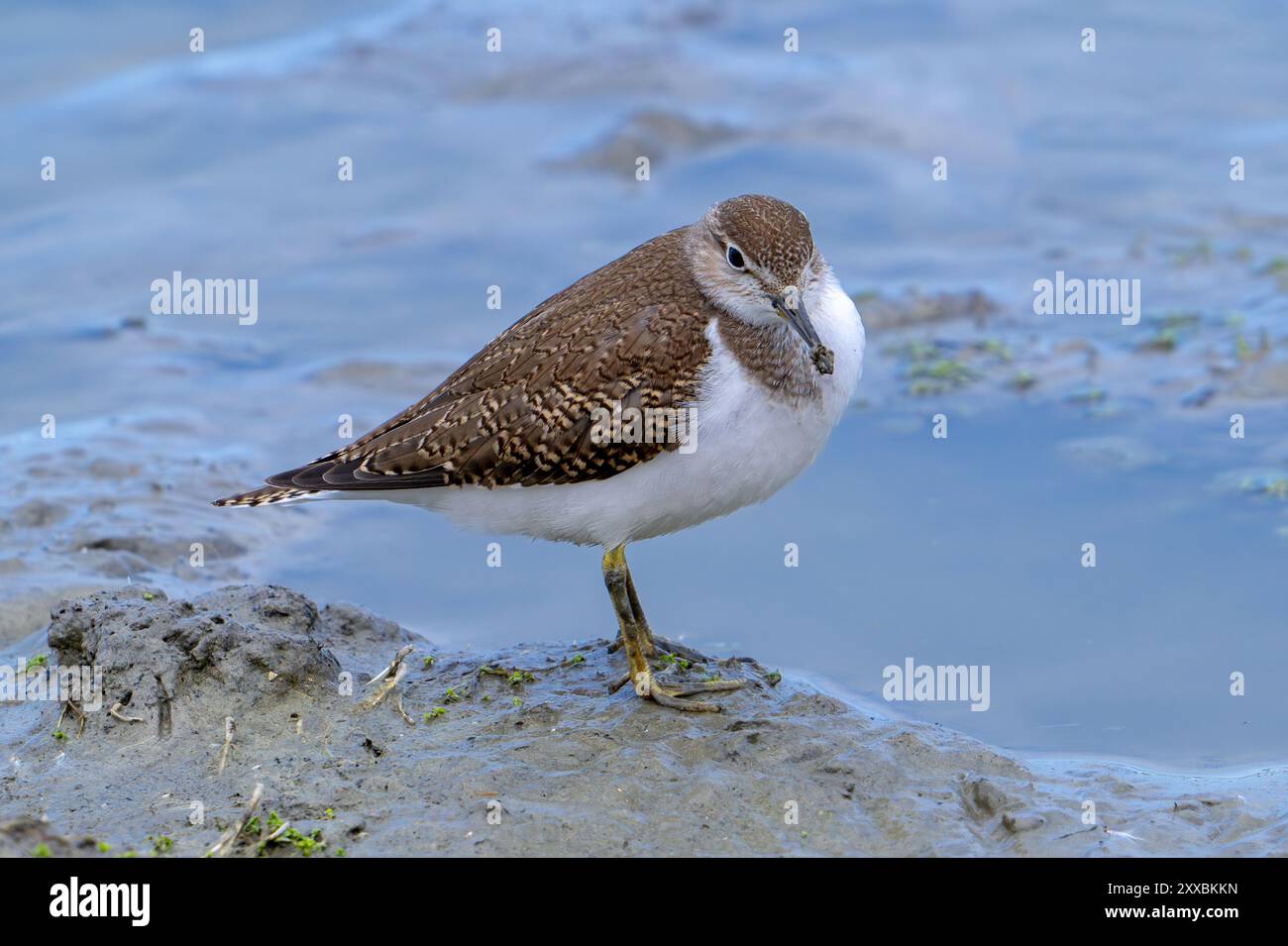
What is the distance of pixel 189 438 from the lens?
41.6 ft

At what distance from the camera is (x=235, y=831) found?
6418 mm

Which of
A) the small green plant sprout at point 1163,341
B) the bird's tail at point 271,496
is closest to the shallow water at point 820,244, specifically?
the small green plant sprout at point 1163,341

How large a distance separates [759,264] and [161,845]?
4.23m

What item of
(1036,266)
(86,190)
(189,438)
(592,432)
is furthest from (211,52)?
(592,432)

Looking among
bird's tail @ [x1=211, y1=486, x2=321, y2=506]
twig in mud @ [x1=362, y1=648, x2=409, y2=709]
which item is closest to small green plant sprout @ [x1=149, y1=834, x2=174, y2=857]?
twig in mud @ [x1=362, y1=648, x2=409, y2=709]

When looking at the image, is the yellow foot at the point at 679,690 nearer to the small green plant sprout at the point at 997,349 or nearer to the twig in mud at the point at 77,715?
the twig in mud at the point at 77,715

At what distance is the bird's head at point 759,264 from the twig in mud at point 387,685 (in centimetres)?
266

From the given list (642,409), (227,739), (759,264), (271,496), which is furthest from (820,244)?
(227,739)

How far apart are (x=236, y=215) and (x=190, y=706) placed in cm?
1019

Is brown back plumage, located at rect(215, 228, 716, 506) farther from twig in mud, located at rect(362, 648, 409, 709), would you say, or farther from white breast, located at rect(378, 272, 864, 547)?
twig in mud, located at rect(362, 648, 409, 709)

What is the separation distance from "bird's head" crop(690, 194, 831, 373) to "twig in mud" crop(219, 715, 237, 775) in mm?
3448

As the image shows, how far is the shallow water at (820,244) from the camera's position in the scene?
995 cm

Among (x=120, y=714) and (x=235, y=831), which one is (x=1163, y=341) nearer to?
(x=120, y=714)

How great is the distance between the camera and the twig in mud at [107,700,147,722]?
295 inches
